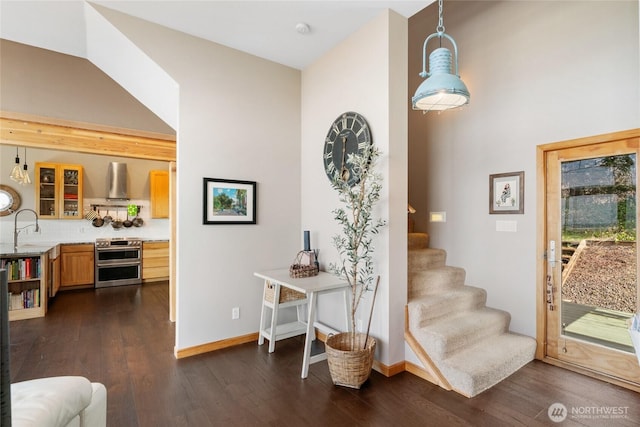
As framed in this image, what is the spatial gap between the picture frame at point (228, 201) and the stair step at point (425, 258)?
71.9 inches

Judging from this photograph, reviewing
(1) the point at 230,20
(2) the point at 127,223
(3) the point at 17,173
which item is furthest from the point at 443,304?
(3) the point at 17,173

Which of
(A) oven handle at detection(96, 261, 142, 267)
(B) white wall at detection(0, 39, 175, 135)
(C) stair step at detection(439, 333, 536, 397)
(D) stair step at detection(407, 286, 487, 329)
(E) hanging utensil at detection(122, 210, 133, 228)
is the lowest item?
(C) stair step at detection(439, 333, 536, 397)

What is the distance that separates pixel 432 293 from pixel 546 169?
163 cm

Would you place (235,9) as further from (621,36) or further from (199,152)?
(621,36)

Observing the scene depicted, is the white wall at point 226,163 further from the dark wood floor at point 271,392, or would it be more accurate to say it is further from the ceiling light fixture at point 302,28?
the ceiling light fixture at point 302,28

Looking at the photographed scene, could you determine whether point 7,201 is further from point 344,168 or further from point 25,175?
point 344,168

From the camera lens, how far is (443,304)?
3.03m

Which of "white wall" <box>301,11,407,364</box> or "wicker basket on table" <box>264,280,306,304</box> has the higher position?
"white wall" <box>301,11,407,364</box>

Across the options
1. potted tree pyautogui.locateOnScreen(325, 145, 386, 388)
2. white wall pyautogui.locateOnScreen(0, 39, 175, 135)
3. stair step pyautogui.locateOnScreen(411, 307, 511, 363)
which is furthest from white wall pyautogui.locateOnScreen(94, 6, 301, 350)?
stair step pyautogui.locateOnScreen(411, 307, 511, 363)

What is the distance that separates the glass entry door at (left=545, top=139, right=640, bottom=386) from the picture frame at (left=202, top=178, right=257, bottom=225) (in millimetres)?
3010

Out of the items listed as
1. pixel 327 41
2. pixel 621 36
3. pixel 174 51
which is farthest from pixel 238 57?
pixel 621 36

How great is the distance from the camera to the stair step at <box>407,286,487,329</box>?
280 centimetres

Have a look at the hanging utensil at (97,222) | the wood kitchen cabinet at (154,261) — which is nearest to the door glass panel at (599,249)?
the wood kitchen cabinet at (154,261)

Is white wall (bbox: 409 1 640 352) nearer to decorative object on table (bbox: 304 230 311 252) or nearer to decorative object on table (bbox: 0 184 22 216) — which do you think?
decorative object on table (bbox: 304 230 311 252)
